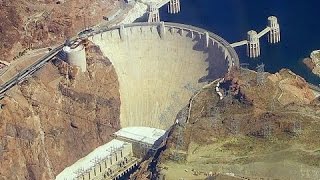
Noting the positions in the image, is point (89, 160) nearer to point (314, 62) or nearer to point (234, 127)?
point (234, 127)

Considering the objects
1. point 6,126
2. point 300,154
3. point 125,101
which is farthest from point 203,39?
point 300,154

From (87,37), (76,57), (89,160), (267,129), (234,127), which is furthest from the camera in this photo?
(87,37)

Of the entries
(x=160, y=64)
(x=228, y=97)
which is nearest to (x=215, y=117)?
(x=228, y=97)

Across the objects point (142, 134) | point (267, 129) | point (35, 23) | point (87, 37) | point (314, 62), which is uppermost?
point (35, 23)

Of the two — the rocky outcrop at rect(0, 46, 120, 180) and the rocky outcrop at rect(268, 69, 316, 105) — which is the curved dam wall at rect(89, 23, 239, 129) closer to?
the rocky outcrop at rect(0, 46, 120, 180)

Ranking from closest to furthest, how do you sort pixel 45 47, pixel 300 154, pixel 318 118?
pixel 300 154 < pixel 318 118 < pixel 45 47

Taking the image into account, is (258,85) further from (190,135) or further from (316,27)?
(316,27)

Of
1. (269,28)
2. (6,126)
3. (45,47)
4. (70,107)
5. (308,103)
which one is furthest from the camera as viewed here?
(269,28)

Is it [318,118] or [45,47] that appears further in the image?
[45,47]
